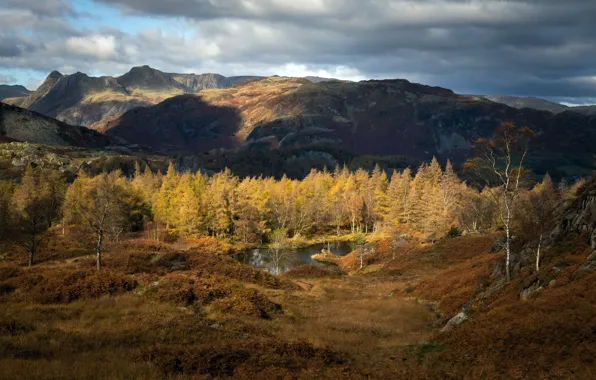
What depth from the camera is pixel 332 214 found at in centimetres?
10588

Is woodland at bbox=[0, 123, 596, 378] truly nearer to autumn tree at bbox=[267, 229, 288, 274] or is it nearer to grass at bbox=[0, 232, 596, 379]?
grass at bbox=[0, 232, 596, 379]

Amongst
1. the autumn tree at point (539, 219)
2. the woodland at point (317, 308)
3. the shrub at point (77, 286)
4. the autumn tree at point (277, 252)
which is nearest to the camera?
the woodland at point (317, 308)

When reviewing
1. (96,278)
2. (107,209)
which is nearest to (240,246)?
(107,209)

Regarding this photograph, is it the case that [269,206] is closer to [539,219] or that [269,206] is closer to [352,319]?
[352,319]

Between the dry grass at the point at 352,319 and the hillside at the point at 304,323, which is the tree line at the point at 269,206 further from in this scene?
the dry grass at the point at 352,319

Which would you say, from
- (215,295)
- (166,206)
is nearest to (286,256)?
(166,206)

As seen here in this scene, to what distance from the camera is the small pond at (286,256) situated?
230 feet

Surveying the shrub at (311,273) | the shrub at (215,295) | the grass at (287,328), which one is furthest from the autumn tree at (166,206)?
the shrub at (215,295)

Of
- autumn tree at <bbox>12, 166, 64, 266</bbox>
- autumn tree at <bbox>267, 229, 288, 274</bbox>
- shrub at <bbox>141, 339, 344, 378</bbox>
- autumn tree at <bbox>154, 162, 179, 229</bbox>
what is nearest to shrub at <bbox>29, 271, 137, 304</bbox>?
shrub at <bbox>141, 339, 344, 378</bbox>

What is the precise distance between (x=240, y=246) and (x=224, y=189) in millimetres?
12633

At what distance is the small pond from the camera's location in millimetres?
70062

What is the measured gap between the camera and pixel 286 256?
243 ft

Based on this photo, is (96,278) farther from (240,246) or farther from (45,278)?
(240,246)

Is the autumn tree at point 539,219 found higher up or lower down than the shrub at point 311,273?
higher up
